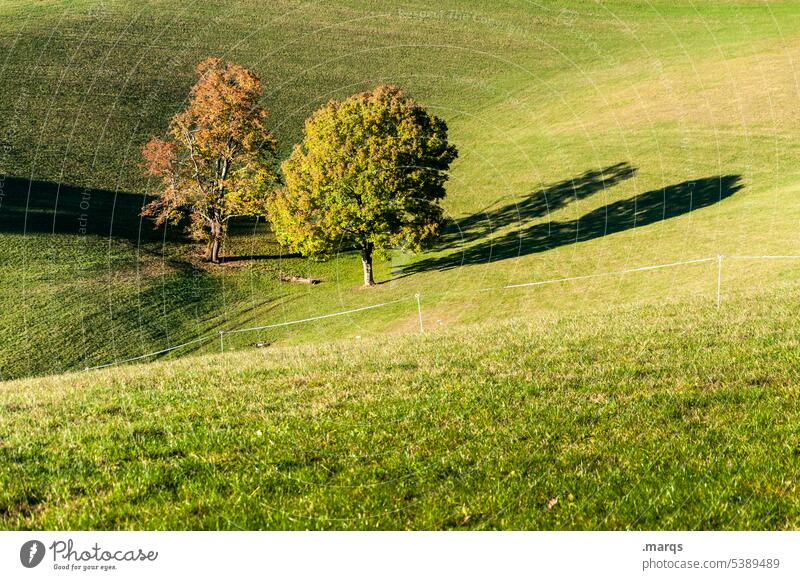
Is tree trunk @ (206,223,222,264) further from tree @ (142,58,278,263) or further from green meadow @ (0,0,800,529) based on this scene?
green meadow @ (0,0,800,529)

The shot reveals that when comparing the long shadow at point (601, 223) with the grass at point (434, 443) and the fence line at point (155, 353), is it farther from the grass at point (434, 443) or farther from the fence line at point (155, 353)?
the grass at point (434, 443)

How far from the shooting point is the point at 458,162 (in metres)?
73.4

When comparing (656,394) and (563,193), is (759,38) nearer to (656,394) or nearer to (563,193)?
(563,193)

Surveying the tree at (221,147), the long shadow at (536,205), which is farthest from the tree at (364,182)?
the long shadow at (536,205)

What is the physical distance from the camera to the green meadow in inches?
304

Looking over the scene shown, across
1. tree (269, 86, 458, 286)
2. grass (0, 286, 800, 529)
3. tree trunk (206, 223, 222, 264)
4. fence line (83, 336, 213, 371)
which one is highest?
tree (269, 86, 458, 286)

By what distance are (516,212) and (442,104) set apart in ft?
114

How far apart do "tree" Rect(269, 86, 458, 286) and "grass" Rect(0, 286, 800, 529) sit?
24.9 metres

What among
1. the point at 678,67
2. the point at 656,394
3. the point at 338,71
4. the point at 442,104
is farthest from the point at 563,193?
the point at 656,394

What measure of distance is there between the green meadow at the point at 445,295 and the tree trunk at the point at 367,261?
3.54 feet

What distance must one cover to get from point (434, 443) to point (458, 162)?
66.7m

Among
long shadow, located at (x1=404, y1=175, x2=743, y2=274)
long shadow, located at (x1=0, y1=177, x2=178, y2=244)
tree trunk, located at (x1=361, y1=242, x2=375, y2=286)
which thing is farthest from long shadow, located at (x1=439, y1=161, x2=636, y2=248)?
long shadow, located at (x1=0, y1=177, x2=178, y2=244)

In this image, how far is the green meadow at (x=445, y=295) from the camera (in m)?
7.73

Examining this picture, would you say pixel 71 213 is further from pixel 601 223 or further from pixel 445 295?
pixel 601 223
